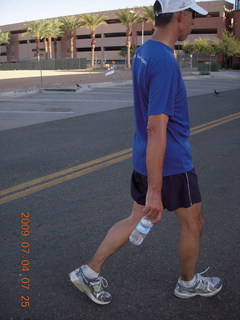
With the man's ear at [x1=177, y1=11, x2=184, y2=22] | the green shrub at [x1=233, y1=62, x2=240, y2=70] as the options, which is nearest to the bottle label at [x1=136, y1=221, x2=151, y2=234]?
the man's ear at [x1=177, y1=11, x2=184, y2=22]

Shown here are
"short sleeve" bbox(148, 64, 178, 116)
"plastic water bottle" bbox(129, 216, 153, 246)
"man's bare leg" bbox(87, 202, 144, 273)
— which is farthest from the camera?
"man's bare leg" bbox(87, 202, 144, 273)

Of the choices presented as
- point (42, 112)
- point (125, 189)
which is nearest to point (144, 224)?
point (125, 189)

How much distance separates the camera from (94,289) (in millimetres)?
2609

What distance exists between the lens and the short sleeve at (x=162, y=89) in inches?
80.0

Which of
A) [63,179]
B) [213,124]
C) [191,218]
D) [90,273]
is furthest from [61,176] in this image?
[213,124]

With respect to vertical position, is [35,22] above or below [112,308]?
above

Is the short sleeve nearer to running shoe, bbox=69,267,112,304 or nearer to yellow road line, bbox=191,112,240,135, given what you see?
running shoe, bbox=69,267,112,304

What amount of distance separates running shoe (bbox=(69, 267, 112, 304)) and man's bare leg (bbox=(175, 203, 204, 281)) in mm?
565

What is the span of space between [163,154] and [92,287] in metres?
1.10

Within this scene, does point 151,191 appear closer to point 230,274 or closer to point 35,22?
point 230,274

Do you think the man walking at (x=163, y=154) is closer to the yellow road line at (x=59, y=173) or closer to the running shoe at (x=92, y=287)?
the running shoe at (x=92, y=287)

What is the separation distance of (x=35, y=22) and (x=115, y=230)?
78.2 metres

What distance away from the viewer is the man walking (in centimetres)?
207

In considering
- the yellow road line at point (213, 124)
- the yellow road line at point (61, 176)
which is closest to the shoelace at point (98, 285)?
the yellow road line at point (61, 176)
